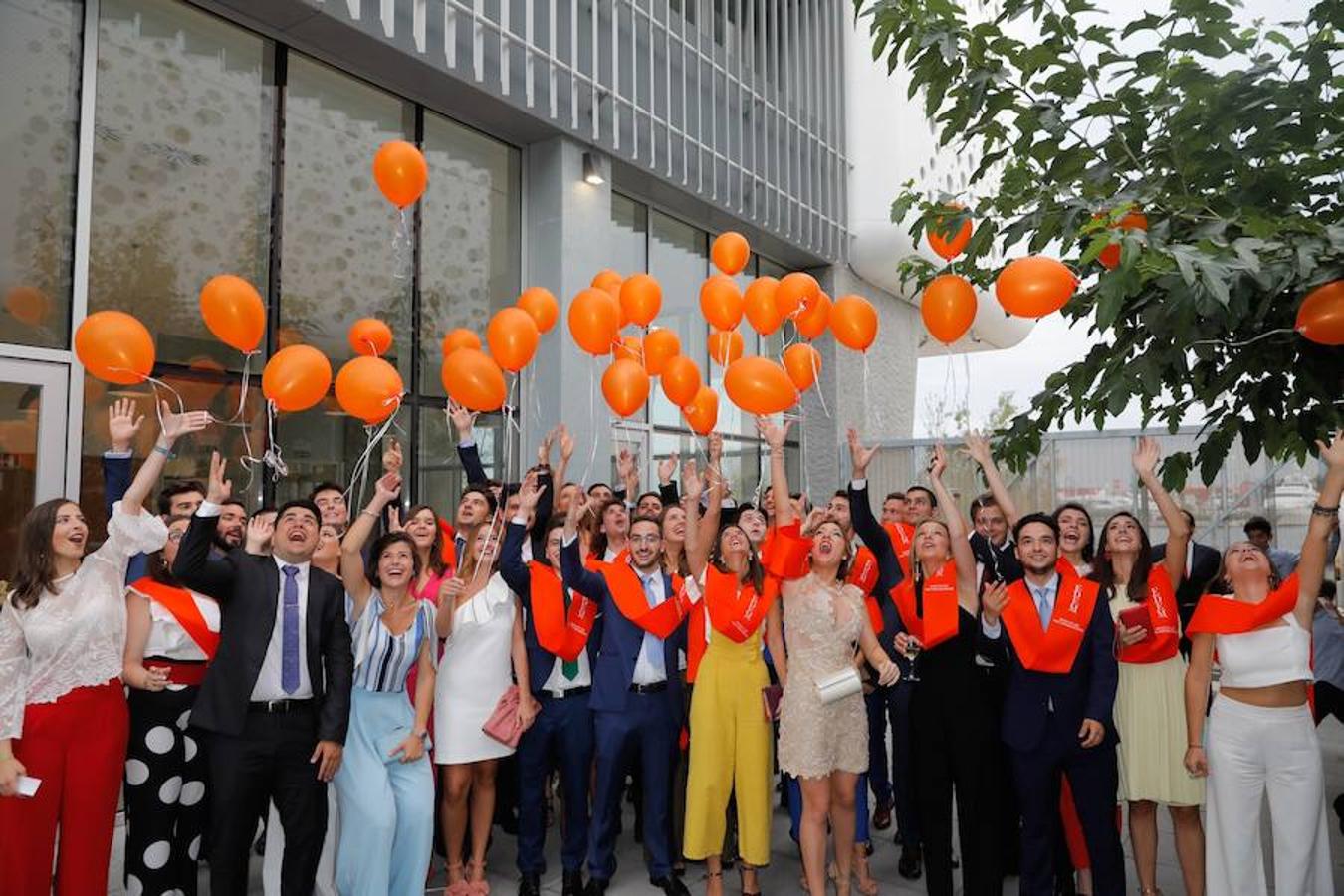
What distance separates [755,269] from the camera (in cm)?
1334

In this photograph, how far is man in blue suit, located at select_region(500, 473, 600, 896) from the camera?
4.41m

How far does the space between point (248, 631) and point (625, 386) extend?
2984 mm

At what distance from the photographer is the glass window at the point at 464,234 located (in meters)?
8.60

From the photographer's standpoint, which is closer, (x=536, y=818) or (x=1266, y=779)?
(x=1266, y=779)

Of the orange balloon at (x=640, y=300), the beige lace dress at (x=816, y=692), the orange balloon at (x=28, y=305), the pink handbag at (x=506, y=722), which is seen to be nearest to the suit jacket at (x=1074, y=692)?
the beige lace dress at (x=816, y=692)

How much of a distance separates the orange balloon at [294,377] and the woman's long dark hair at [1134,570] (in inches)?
152

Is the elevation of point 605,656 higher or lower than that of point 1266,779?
higher

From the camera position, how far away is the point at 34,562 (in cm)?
352

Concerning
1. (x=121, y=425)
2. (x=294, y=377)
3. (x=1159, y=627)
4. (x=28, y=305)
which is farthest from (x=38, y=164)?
(x=1159, y=627)

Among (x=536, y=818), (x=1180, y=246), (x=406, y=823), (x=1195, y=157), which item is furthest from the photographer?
(x=536, y=818)

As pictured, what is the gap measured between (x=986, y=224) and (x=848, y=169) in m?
11.7

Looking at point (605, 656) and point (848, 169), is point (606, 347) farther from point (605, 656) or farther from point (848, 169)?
point (848, 169)

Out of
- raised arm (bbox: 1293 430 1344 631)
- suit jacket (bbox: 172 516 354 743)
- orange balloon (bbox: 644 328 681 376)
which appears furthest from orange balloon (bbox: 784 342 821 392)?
→ suit jacket (bbox: 172 516 354 743)

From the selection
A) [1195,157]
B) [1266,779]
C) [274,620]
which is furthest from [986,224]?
[274,620]
